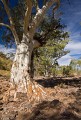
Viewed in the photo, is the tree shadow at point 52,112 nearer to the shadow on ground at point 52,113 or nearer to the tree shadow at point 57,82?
the shadow on ground at point 52,113

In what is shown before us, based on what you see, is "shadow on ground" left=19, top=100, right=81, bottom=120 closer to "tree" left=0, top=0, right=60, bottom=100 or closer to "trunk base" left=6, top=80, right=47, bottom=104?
"trunk base" left=6, top=80, right=47, bottom=104

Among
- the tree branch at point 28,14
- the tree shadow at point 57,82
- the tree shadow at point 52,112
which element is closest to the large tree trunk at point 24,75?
the tree branch at point 28,14

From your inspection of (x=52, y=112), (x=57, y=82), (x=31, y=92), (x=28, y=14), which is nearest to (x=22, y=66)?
(x=31, y=92)

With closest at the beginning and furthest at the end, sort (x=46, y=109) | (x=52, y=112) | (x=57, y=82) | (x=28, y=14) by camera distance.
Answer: (x=52, y=112), (x=46, y=109), (x=28, y=14), (x=57, y=82)

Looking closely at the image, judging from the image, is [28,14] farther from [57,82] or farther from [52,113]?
[57,82]

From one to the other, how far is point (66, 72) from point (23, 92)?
3326 cm

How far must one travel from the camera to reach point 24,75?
38.7 feet

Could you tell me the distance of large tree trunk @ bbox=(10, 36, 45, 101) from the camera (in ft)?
35.6

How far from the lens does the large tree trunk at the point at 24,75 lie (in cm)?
1084

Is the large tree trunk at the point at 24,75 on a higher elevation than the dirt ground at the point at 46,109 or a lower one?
higher

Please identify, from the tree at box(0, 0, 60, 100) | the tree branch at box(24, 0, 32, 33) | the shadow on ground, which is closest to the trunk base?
the tree at box(0, 0, 60, 100)

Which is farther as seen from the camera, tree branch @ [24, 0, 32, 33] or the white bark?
the white bark

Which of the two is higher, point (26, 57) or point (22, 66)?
point (26, 57)

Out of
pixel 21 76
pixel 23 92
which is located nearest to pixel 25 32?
pixel 21 76
